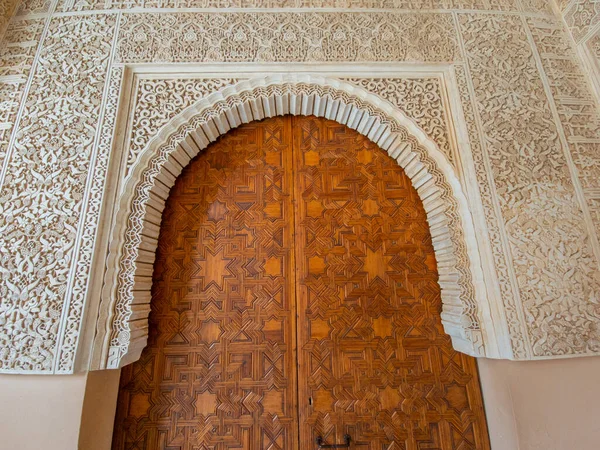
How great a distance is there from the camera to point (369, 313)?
1521mm

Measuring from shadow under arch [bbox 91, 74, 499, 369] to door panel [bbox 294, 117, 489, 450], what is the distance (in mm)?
96

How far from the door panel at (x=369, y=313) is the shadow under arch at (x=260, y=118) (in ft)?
0.32

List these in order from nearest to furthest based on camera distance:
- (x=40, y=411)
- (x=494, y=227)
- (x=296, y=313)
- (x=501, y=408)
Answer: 1. (x=40, y=411)
2. (x=501, y=408)
3. (x=494, y=227)
4. (x=296, y=313)

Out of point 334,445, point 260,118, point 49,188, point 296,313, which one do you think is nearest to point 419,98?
point 260,118

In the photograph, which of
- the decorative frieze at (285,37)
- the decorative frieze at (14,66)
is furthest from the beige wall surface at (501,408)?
the decorative frieze at (285,37)

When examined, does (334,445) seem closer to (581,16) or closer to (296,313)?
(296,313)

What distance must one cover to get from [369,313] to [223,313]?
76cm

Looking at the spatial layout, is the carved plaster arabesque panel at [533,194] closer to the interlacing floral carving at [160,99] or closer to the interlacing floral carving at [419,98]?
the interlacing floral carving at [419,98]

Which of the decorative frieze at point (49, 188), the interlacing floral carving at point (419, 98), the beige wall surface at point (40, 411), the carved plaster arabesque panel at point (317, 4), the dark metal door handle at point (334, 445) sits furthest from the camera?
the carved plaster arabesque panel at point (317, 4)

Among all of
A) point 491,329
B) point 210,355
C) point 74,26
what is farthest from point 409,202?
point 74,26

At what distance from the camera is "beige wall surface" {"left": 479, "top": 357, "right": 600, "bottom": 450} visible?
1212 millimetres

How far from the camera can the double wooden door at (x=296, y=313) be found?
1.40 meters

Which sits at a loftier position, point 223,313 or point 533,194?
point 533,194

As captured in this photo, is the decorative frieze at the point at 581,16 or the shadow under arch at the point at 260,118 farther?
the decorative frieze at the point at 581,16
